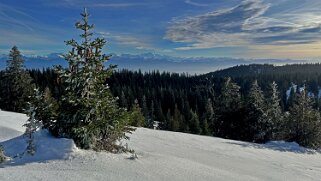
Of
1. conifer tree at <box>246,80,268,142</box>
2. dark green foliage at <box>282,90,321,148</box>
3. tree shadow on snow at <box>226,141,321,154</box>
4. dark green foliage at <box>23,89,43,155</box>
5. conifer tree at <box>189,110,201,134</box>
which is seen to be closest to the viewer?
dark green foliage at <box>23,89,43,155</box>

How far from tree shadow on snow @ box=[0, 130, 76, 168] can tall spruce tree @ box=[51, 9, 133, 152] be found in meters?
0.43

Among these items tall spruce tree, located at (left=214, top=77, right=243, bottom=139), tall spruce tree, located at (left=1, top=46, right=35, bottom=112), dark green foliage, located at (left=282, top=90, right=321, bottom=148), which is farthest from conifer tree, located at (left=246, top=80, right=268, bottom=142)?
tall spruce tree, located at (left=1, top=46, right=35, bottom=112)

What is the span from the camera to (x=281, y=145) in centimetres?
2648

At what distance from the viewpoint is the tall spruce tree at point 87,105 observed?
→ 1161 centimetres

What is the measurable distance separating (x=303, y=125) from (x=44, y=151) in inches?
1117

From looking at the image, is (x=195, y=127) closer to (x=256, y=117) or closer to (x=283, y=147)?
(x=256, y=117)

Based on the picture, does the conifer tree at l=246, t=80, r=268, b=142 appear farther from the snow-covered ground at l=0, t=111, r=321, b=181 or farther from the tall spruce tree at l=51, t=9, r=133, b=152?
the tall spruce tree at l=51, t=9, r=133, b=152

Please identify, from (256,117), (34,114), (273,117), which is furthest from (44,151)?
(273,117)

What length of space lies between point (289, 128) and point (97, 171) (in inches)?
1122

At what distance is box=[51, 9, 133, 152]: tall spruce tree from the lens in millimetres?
11609

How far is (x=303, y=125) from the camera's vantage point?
109 ft

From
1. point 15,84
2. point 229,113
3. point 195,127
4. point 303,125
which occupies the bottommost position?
point 195,127

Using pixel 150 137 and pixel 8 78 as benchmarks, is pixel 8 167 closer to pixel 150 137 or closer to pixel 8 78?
pixel 150 137

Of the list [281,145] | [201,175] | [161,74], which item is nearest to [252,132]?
[281,145]
